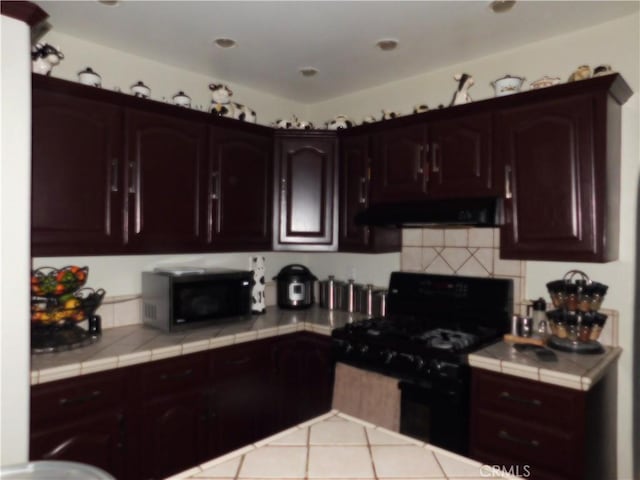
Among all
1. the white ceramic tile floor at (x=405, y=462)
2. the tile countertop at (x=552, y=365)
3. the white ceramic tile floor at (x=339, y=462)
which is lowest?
the tile countertop at (x=552, y=365)

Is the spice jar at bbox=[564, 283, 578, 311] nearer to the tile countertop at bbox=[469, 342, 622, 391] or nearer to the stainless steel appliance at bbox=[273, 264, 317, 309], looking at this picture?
the tile countertop at bbox=[469, 342, 622, 391]

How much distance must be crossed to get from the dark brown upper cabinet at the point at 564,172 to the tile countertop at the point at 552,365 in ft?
1.51

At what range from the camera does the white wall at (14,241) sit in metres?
1.64

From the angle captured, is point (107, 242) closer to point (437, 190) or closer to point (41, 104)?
point (41, 104)

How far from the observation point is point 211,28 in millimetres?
2316

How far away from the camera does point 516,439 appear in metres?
1.92

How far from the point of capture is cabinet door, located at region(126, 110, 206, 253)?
235 centimetres

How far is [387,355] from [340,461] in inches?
54.5

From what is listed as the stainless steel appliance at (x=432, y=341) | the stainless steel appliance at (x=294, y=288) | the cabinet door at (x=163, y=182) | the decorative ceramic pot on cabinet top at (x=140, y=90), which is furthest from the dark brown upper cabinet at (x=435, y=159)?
the decorative ceramic pot on cabinet top at (x=140, y=90)

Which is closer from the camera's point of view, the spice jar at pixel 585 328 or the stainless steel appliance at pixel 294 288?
the spice jar at pixel 585 328

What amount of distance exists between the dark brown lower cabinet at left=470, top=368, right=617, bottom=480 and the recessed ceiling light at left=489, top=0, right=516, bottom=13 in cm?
174

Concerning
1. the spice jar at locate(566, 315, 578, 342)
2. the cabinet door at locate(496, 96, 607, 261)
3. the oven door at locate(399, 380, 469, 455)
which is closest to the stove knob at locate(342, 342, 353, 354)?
the oven door at locate(399, 380, 469, 455)

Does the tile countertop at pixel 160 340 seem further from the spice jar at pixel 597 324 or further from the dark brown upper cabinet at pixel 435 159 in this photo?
the spice jar at pixel 597 324

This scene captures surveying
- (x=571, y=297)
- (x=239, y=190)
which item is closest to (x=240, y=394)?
(x=239, y=190)
